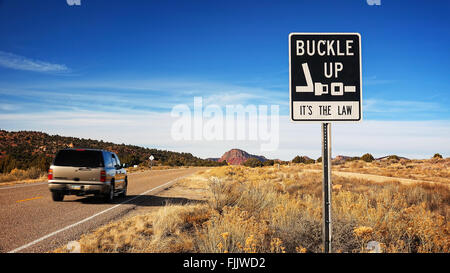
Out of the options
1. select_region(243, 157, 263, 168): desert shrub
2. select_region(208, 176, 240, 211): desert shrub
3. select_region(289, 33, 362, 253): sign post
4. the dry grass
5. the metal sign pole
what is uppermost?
select_region(289, 33, 362, 253): sign post

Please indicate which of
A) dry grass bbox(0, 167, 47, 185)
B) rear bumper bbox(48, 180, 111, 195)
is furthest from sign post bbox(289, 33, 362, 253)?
dry grass bbox(0, 167, 47, 185)

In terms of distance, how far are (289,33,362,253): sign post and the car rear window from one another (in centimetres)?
1013

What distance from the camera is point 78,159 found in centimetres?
1221

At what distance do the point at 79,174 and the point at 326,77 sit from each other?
1059 centimetres

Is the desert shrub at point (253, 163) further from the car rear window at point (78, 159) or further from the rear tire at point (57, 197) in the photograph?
the car rear window at point (78, 159)

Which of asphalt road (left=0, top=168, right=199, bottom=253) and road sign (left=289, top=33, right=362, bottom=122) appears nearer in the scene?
road sign (left=289, top=33, right=362, bottom=122)

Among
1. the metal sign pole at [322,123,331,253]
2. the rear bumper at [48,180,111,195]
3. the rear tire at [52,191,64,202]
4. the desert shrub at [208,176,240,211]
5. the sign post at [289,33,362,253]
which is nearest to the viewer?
the metal sign pole at [322,123,331,253]

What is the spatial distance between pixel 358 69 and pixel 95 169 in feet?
34.8

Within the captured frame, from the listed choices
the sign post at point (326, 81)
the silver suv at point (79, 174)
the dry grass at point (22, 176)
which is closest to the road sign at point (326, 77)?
the sign post at point (326, 81)

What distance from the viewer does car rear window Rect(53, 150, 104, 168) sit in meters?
12.1

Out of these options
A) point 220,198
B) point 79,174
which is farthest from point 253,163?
point 220,198

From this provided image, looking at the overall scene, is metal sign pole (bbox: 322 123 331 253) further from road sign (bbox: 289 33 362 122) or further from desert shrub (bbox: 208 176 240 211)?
desert shrub (bbox: 208 176 240 211)

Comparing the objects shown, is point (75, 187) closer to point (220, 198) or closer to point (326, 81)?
point (220, 198)
